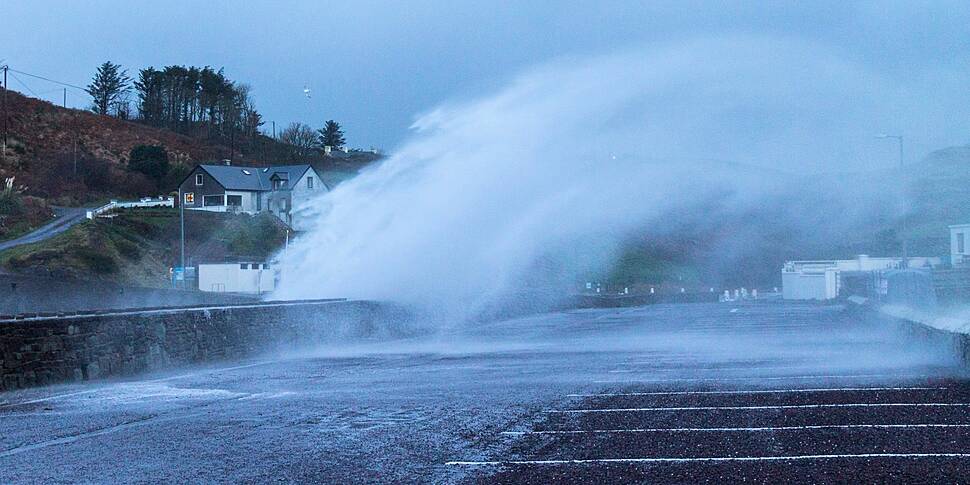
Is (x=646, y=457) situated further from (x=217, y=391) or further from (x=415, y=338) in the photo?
(x=415, y=338)

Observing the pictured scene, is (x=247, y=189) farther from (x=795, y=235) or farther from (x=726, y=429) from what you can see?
(x=726, y=429)

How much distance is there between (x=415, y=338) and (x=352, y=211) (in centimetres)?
803

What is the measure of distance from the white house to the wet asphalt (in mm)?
75576

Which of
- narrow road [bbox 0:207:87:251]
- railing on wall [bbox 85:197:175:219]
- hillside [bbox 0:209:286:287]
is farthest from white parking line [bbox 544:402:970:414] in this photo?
railing on wall [bbox 85:197:175:219]

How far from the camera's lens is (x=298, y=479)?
8.42m

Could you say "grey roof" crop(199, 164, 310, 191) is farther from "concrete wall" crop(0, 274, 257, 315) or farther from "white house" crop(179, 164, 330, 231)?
"concrete wall" crop(0, 274, 257, 315)

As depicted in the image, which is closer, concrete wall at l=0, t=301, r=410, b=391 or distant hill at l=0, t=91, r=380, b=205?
concrete wall at l=0, t=301, r=410, b=391

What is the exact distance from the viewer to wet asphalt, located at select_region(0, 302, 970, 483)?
8688 mm

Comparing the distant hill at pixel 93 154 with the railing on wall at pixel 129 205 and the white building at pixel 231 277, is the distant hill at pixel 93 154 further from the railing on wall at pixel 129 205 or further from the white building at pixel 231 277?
the white building at pixel 231 277

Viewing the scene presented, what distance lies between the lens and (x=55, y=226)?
239 ft

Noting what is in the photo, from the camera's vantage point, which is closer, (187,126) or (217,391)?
(217,391)

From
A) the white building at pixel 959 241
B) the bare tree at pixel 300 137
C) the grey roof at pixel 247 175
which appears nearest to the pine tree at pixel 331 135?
the bare tree at pixel 300 137

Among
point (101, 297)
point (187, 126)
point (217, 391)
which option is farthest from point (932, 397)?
point (187, 126)

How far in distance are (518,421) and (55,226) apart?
6813cm
